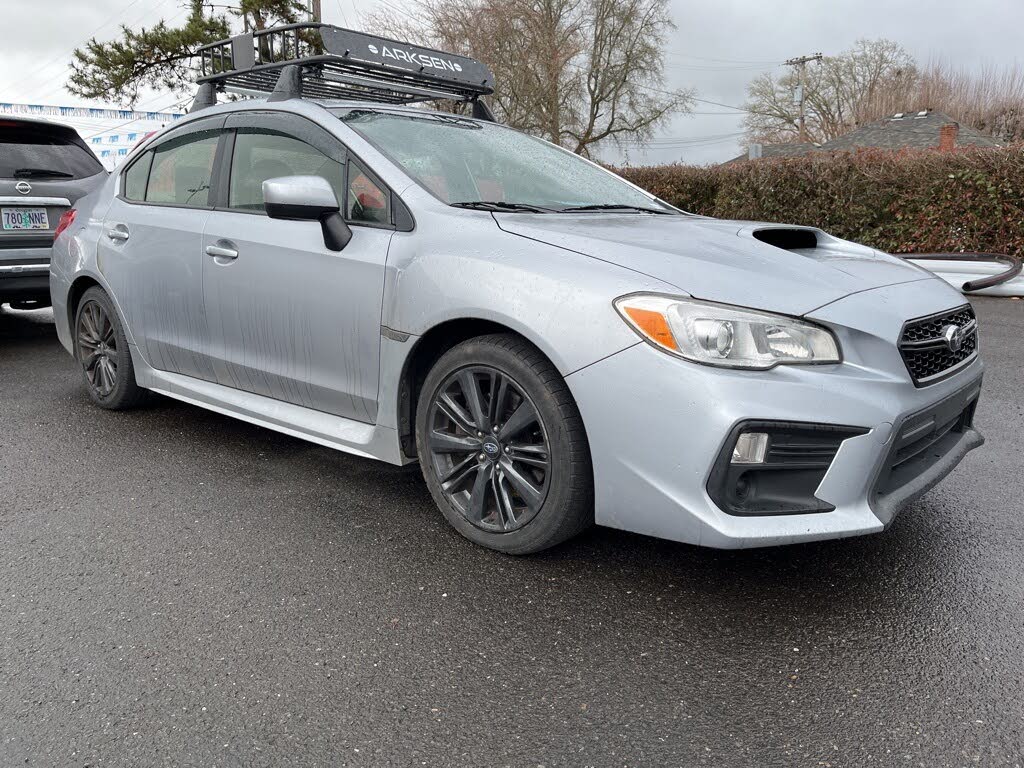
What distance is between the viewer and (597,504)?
8.94 feet

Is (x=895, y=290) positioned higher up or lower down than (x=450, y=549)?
higher up

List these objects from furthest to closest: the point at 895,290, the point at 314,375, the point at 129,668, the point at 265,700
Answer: the point at 314,375
the point at 895,290
the point at 129,668
the point at 265,700

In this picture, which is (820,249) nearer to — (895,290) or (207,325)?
(895,290)

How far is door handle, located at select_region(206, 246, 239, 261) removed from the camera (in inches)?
148

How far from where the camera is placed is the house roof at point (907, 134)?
109ft

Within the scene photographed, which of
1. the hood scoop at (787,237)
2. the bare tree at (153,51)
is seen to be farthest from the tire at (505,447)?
the bare tree at (153,51)

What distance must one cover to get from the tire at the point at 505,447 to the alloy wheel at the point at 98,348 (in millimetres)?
2434

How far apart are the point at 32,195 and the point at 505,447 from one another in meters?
5.33

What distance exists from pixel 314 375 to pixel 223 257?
77cm

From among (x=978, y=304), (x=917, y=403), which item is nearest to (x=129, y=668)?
(x=917, y=403)

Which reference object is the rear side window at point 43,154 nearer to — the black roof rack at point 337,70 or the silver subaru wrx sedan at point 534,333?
the black roof rack at point 337,70

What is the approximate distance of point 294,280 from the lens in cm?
349

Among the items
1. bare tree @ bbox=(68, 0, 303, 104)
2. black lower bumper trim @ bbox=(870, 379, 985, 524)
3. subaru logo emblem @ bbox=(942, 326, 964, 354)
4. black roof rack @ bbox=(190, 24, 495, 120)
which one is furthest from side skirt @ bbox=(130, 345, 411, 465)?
bare tree @ bbox=(68, 0, 303, 104)

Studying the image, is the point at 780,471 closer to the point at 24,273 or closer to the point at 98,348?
the point at 98,348
